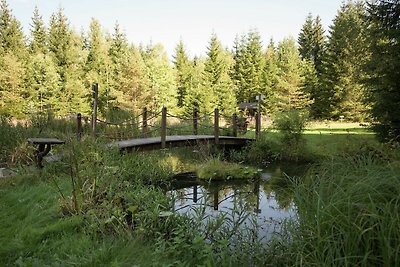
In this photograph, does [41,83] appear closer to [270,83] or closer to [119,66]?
[119,66]

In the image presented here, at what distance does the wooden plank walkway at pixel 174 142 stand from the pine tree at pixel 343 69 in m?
14.8

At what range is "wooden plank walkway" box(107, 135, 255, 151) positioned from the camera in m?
8.27

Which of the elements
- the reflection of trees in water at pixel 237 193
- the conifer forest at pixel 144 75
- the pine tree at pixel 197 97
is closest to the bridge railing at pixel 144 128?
the reflection of trees in water at pixel 237 193

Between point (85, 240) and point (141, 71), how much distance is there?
22.4 m

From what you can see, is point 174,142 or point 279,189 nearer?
point 279,189

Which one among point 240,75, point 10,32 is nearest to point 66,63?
point 10,32

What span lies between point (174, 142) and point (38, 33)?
78.6 feet

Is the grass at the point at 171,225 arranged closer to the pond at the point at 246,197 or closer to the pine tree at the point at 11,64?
the pond at the point at 246,197

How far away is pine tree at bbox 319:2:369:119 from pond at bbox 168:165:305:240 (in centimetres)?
1687

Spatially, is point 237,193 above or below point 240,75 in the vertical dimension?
below

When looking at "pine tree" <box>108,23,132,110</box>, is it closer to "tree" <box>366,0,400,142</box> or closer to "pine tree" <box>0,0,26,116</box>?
"pine tree" <box>0,0,26,116</box>

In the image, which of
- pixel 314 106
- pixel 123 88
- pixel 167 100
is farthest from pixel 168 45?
pixel 314 106

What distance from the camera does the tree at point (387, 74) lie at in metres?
7.37

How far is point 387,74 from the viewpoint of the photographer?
298 inches
